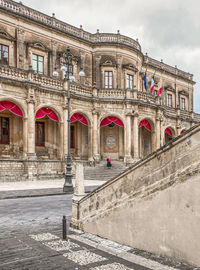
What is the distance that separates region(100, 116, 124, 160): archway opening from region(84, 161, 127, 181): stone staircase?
10.0ft

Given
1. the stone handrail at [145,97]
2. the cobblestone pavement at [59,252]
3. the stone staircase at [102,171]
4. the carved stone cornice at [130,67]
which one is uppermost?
the carved stone cornice at [130,67]

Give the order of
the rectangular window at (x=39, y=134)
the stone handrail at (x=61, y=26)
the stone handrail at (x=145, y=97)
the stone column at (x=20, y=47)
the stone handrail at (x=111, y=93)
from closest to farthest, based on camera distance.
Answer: the stone handrail at (x=61, y=26) → the stone column at (x=20, y=47) → the rectangular window at (x=39, y=134) → the stone handrail at (x=111, y=93) → the stone handrail at (x=145, y=97)

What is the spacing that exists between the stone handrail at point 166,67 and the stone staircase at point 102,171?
16.2 m

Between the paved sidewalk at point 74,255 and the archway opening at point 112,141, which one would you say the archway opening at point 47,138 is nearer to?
the archway opening at point 112,141

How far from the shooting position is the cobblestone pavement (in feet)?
14.0

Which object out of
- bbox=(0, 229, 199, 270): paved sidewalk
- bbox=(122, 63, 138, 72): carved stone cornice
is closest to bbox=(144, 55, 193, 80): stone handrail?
bbox=(122, 63, 138, 72): carved stone cornice

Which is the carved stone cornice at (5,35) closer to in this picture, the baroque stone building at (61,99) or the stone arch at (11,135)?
the baroque stone building at (61,99)

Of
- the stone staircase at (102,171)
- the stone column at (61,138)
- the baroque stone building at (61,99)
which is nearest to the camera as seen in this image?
the baroque stone building at (61,99)

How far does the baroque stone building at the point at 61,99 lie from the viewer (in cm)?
2136

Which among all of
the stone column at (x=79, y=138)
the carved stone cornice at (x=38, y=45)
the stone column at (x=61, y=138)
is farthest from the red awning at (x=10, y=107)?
the stone column at (x=79, y=138)

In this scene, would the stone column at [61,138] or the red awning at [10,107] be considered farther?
the stone column at [61,138]

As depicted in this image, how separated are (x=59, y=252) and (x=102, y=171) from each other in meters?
19.0

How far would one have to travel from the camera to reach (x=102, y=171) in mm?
Answer: 23906

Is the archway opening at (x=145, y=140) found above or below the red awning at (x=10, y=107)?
below
